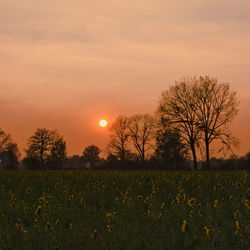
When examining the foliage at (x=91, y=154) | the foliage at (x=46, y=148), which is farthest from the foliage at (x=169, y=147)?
the foliage at (x=91, y=154)

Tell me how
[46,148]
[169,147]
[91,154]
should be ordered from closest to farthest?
[169,147], [46,148], [91,154]

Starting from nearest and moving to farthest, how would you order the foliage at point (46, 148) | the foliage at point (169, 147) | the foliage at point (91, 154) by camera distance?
1. the foliage at point (169, 147)
2. the foliage at point (46, 148)
3. the foliage at point (91, 154)

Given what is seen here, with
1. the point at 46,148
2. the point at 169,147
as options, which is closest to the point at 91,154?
the point at 46,148

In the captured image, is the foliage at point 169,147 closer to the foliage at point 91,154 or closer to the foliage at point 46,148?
the foliage at point 46,148

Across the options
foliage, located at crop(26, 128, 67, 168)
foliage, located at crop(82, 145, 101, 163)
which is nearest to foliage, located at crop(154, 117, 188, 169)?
foliage, located at crop(26, 128, 67, 168)

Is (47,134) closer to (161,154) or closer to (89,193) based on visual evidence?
(161,154)

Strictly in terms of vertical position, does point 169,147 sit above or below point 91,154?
below

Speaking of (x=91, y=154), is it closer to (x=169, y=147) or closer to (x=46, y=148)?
(x=46, y=148)

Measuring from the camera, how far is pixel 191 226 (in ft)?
25.3

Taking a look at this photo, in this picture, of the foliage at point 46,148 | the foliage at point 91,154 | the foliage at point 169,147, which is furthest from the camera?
the foliage at point 91,154

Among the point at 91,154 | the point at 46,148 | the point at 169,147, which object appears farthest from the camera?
the point at 91,154

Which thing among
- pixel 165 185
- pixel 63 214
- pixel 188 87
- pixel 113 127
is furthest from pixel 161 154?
pixel 63 214

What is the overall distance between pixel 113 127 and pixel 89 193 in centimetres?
7860

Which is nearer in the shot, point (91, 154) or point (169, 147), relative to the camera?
point (169, 147)
